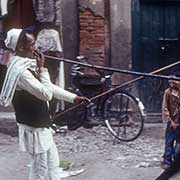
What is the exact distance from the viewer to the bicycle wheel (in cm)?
965

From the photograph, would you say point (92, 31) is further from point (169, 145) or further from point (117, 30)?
point (169, 145)

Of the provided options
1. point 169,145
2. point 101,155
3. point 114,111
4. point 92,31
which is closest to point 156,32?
point 92,31

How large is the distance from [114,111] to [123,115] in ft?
0.50

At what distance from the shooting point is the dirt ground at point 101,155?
790 centimetres

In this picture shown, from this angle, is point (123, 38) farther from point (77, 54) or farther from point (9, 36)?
point (9, 36)

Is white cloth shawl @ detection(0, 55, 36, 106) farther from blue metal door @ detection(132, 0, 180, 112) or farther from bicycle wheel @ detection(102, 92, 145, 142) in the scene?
blue metal door @ detection(132, 0, 180, 112)

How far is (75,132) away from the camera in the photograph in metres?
9.99

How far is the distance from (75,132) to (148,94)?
56.8 inches

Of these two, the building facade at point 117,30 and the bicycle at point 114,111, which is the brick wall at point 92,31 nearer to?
the building facade at point 117,30

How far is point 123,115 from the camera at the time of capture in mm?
10031

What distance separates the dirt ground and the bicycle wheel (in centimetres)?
14

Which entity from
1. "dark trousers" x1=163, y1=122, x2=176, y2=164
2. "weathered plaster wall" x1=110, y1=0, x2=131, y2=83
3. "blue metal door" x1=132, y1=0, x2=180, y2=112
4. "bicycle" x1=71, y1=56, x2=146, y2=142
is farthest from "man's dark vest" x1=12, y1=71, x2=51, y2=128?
"blue metal door" x1=132, y1=0, x2=180, y2=112

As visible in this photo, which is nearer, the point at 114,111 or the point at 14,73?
the point at 14,73

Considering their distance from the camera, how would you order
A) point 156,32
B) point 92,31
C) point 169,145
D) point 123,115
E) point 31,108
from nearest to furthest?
point 31,108, point 169,145, point 123,115, point 92,31, point 156,32
